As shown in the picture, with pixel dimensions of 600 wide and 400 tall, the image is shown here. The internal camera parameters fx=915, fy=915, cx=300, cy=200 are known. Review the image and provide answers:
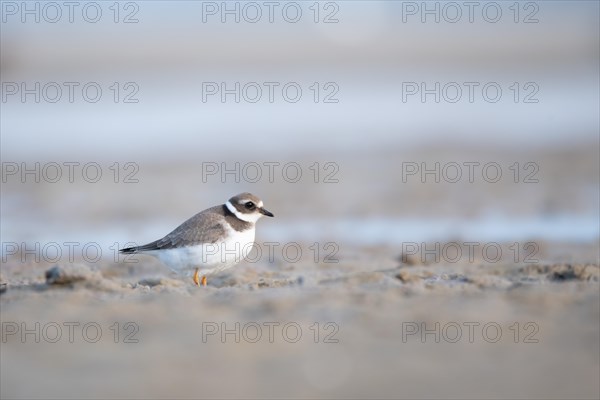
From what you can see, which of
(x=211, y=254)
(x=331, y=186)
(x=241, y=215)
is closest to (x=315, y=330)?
(x=211, y=254)

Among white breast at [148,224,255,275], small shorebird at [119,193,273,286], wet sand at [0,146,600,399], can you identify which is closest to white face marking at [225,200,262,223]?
small shorebird at [119,193,273,286]

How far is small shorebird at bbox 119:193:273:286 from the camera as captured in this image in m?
9.16

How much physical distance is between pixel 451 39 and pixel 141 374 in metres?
33.6

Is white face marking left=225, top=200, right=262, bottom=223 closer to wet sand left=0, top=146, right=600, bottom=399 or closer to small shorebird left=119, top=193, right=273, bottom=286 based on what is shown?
small shorebird left=119, top=193, right=273, bottom=286

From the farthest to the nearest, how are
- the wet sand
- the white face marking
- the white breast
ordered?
the white face marking → the white breast → the wet sand

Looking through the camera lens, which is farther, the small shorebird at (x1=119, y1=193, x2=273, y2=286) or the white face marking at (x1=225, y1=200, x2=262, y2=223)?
the white face marking at (x1=225, y1=200, x2=262, y2=223)

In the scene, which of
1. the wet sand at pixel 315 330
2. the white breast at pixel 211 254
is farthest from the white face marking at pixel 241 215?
the wet sand at pixel 315 330

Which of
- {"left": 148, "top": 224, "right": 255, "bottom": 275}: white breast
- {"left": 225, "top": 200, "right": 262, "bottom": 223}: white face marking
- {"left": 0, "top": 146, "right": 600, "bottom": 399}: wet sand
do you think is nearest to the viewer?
{"left": 0, "top": 146, "right": 600, "bottom": 399}: wet sand

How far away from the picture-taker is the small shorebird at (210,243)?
30.1 ft

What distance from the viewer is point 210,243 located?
30.1ft

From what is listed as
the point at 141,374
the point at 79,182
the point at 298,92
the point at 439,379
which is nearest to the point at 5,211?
the point at 79,182

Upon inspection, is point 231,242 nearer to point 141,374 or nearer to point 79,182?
point 141,374

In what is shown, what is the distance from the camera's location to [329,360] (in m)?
6.06

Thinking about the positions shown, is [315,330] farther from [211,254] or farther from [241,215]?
[241,215]
